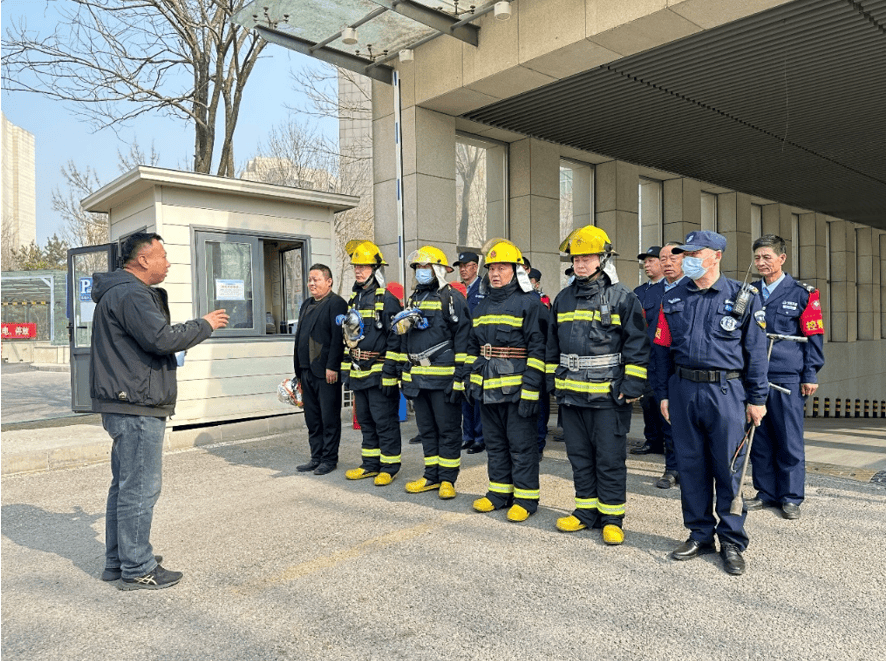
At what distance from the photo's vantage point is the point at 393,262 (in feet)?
31.9

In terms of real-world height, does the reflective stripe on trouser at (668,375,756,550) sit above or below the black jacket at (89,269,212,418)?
below

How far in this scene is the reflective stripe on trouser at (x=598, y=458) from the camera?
4.45m

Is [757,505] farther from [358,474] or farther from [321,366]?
[321,366]

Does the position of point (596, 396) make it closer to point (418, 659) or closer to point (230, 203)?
point (418, 659)

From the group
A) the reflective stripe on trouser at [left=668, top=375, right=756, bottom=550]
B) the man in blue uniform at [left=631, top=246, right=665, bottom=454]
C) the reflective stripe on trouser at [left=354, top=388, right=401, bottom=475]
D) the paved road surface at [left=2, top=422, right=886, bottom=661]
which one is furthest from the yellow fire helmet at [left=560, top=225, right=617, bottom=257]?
the reflective stripe on trouser at [left=354, top=388, right=401, bottom=475]

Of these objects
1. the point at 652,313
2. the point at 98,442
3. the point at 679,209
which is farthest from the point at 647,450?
the point at 679,209

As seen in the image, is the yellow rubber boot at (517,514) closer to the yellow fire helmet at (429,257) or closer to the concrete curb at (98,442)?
the yellow fire helmet at (429,257)

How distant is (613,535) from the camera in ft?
14.2

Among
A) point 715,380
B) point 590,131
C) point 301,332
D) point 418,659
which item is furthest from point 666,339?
point 590,131

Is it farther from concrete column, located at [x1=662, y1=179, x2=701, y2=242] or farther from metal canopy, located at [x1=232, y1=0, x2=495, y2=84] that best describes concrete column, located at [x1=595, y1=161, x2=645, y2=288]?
metal canopy, located at [x1=232, y1=0, x2=495, y2=84]

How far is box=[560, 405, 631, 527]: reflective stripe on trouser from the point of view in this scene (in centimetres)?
445

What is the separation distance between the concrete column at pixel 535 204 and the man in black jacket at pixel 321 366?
5.55m

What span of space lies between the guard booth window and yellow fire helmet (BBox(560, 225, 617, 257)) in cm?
559

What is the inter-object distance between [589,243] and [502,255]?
75 centimetres
